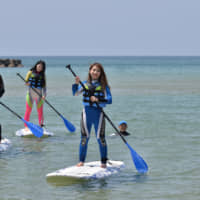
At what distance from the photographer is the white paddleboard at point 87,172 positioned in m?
8.79

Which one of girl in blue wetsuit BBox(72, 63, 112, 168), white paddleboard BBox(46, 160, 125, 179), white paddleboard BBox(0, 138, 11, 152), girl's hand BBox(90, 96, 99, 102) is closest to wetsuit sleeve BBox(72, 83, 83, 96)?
girl in blue wetsuit BBox(72, 63, 112, 168)

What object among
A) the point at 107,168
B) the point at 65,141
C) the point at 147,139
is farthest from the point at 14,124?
the point at 107,168

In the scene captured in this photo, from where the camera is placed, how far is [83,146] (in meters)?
9.12

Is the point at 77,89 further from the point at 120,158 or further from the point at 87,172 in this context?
the point at 120,158

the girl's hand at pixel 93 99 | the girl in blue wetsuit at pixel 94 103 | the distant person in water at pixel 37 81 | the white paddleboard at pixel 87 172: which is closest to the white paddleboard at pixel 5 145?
the distant person in water at pixel 37 81

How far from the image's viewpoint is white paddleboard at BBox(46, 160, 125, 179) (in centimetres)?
879

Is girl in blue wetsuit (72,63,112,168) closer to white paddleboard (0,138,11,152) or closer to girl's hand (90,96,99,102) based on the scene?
girl's hand (90,96,99,102)

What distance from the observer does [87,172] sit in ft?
29.2

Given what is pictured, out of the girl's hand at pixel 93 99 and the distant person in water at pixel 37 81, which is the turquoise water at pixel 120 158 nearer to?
the distant person in water at pixel 37 81

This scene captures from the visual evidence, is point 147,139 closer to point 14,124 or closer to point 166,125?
point 166,125

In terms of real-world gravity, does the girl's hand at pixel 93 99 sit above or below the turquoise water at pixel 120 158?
above

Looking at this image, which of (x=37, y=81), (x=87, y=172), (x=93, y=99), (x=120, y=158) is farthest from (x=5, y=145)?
(x=93, y=99)

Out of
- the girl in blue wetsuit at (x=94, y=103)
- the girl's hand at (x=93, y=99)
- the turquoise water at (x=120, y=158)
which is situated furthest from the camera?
the girl in blue wetsuit at (x=94, y=103)

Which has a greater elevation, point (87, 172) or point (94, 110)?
point (94, 110)
